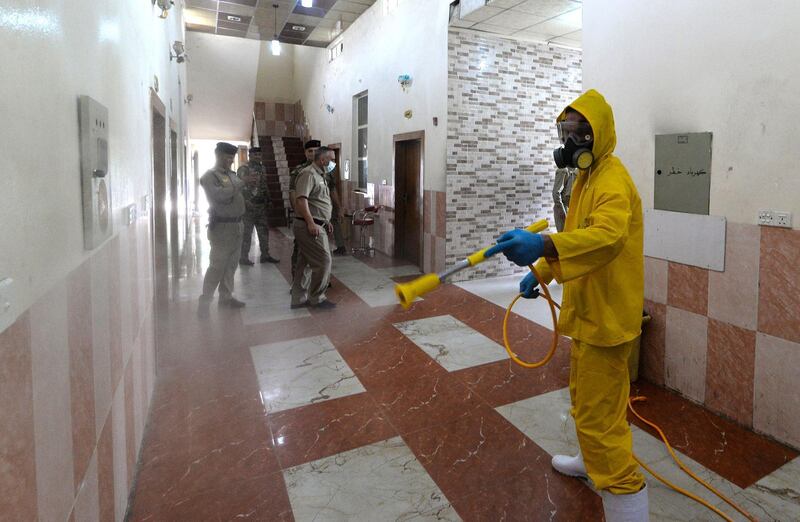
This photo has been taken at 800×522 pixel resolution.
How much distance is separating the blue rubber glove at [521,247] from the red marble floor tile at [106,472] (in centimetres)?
143

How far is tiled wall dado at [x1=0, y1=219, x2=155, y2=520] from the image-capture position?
2.98ft

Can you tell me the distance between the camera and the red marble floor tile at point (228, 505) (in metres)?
1.96

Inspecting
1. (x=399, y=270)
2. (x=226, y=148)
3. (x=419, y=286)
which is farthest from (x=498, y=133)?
(x=419, y=286)

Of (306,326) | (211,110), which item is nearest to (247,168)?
(306,326)

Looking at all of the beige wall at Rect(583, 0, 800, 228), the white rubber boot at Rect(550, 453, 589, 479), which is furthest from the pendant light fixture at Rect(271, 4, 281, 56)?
the white rubber boot at Rect(550, 453, 589, 479)

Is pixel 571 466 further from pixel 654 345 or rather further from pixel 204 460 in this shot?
pixel 204 460

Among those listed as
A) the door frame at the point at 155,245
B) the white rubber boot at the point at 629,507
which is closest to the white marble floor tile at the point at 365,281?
the door frame at the point at 155,245

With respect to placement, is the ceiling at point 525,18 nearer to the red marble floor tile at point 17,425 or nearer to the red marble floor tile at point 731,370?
the red marble floor tile at point 731,370

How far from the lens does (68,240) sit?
1242 mm

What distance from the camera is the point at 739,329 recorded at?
260cm

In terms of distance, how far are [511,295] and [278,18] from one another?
24.8 ft

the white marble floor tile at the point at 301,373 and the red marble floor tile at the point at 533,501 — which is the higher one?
the white marble floor tile at the point at 301,373

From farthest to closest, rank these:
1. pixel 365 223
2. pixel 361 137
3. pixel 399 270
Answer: pixel 361 137 → pixel 365 223 → pixel 399 270

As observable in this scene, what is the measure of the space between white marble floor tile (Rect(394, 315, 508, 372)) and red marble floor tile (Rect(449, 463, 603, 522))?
1260 mm
